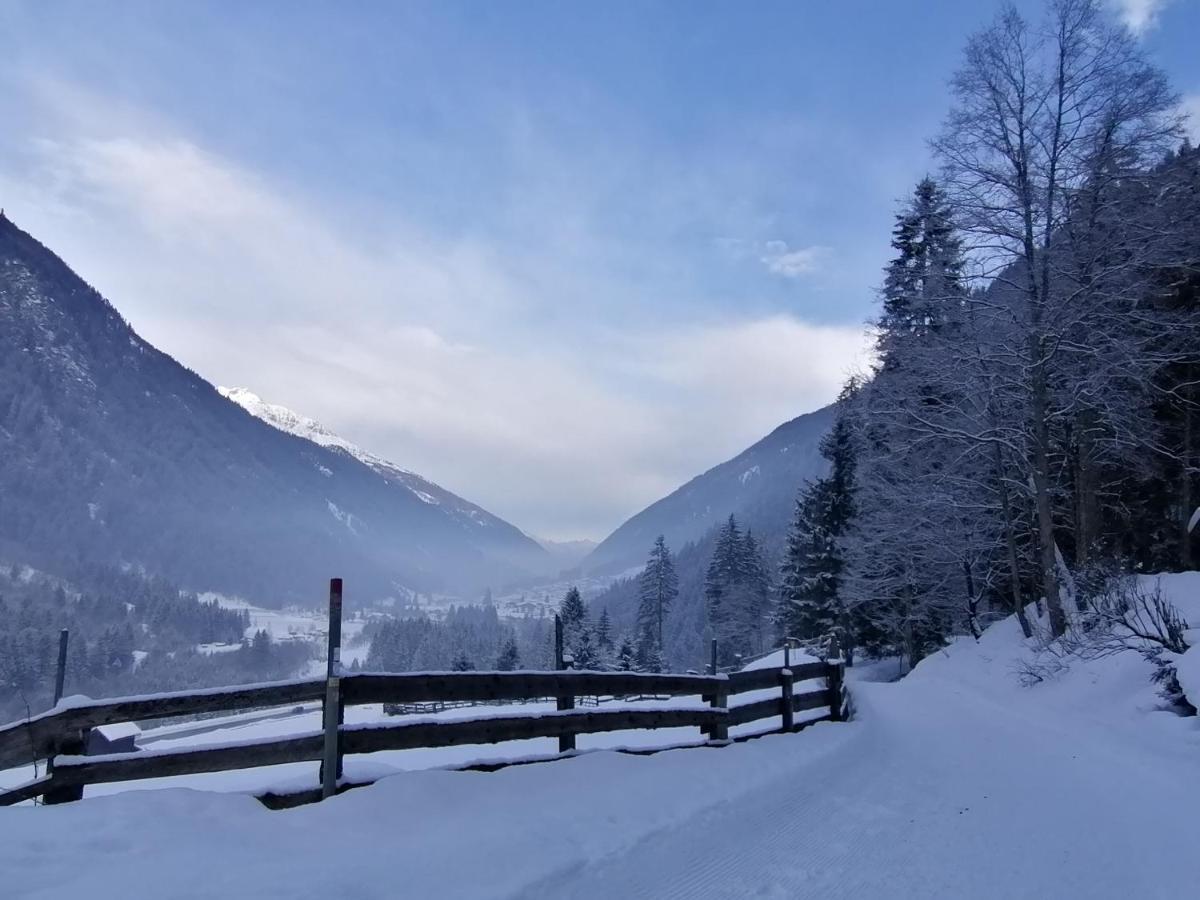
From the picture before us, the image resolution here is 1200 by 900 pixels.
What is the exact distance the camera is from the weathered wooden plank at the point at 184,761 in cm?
456

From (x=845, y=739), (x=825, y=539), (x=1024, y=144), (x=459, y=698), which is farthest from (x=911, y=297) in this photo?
(x=825, y=539)

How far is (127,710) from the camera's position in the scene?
4824 millimetres

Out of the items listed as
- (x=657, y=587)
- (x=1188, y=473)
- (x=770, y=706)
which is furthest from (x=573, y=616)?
(x=770, y=706)

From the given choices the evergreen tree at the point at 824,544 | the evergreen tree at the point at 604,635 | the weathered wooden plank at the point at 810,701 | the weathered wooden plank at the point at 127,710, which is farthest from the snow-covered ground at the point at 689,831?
the evergreen tree at the point at 604,635

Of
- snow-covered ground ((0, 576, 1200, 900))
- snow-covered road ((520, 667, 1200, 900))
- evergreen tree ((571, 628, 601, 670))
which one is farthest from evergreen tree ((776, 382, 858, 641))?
snow-covered ground ((0, 576, 1200, 900))

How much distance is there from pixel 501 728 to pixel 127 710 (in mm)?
2927

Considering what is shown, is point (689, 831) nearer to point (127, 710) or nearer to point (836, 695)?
point (127, 710)

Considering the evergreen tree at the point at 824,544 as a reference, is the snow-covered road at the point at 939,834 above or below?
below

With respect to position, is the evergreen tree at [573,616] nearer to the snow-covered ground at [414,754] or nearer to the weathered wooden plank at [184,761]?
the snow-covered ground at [414,754]

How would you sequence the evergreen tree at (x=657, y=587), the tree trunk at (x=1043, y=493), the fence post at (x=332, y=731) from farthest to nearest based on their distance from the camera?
the evergreen tree at (x=657, y=587)
the tree trunk at (x=1043, y=493)
the fence post at (x=332, y=731)

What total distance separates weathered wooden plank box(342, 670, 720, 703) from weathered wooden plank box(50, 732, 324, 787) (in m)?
0.49

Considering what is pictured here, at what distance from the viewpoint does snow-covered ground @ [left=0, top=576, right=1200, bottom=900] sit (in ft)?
12.9

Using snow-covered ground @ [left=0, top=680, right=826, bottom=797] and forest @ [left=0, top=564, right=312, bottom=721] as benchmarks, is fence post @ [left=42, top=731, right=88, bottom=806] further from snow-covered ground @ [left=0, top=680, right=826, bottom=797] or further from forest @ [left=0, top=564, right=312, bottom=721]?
forest @ [left=0, top=564, right=312, bottom=721]

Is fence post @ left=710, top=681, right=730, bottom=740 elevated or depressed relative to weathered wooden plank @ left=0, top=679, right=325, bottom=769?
depressed
